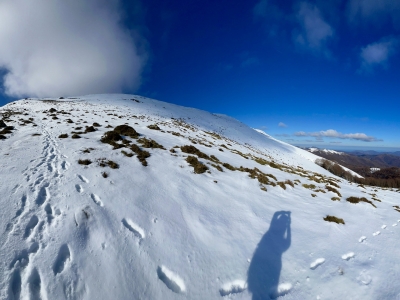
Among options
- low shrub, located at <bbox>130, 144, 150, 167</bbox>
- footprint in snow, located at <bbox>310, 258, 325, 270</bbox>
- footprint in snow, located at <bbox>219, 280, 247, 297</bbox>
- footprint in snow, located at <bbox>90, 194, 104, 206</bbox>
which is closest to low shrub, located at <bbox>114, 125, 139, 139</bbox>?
low shrub, located at <bbox>130, 144, 150, 167</bbox>

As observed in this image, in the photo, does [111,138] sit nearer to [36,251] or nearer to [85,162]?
[85,162]

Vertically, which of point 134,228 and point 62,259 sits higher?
point 134,228

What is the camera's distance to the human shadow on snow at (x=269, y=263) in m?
4.83

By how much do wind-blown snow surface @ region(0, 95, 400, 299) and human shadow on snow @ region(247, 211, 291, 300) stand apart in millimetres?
30

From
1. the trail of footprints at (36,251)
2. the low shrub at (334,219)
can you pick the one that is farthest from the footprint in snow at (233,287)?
the low shrub at (334,219)

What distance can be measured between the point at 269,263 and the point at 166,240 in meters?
3.31

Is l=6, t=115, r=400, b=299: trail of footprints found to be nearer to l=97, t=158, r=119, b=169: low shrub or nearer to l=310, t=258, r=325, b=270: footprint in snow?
l=310, t=258, r=325, b=270: footprint in snow

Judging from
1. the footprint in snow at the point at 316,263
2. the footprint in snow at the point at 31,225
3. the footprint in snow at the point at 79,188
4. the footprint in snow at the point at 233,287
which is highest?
the footprint in snow at the point at 79,188

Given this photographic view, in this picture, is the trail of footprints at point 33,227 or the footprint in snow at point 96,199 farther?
the footprint in snow at point 96,199

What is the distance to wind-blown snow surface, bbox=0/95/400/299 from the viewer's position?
166 inches

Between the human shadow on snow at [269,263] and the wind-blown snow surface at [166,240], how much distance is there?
30 mm

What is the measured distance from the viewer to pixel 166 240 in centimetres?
562

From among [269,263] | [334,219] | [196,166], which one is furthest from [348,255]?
[196,166]

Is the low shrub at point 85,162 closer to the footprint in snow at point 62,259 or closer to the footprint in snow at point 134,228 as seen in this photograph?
the footprint in snow at point 134,228
